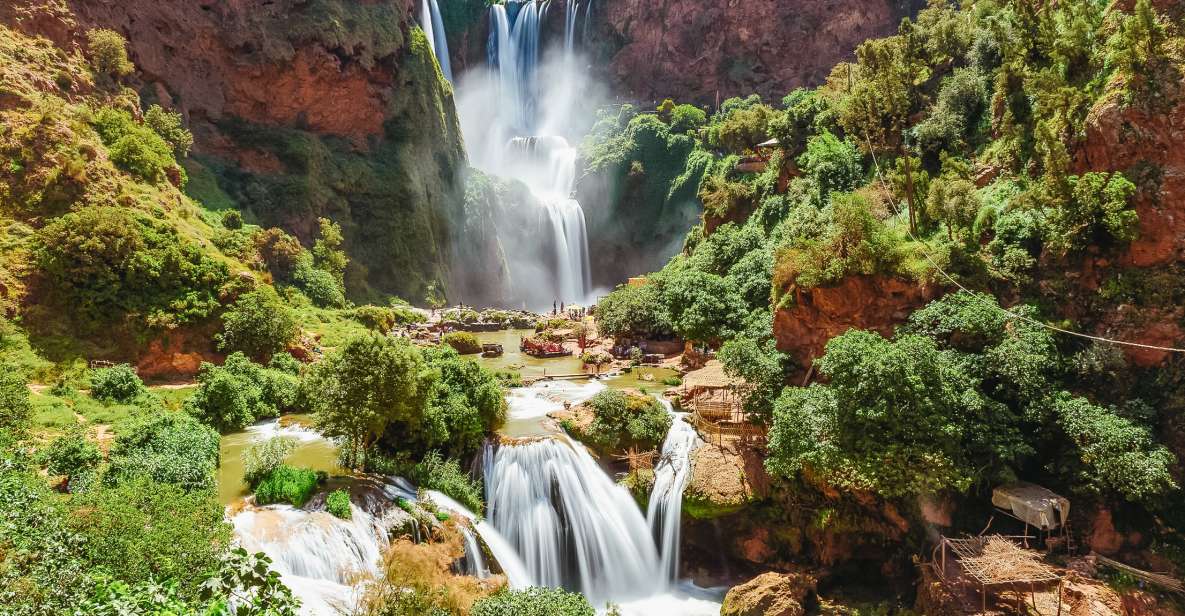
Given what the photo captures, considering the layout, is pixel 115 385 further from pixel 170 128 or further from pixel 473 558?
pixel 170 128

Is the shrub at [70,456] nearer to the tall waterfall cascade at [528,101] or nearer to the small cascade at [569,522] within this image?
the small cascade at [569,522]

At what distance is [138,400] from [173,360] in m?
3.71

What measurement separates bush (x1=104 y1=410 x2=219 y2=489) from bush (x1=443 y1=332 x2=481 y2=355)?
1640 centimetres

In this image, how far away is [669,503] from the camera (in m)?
19.5

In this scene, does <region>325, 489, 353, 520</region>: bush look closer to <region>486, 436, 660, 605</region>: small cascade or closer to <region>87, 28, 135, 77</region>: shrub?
<region>486, 436, 660, 605</region>: small cascade

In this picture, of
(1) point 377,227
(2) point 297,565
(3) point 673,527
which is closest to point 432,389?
(2) point 297,565

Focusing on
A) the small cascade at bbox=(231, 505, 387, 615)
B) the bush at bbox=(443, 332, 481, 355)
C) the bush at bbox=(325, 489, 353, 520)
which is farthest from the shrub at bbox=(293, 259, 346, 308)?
the small cascade at bbox=(231, 505, 387, 615)

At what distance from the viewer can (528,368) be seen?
30766mm

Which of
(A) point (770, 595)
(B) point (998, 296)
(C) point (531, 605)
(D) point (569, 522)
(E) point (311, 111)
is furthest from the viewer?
(E) point (311, 111)

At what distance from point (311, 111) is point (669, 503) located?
1484 inches

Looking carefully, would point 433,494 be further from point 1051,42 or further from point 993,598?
point 1051,42

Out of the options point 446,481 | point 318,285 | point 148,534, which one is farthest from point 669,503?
point 318,285

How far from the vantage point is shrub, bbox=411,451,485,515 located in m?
17.5

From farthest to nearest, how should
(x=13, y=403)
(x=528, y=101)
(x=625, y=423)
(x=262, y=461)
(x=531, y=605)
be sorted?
(x=528, y=101) < (x=625, y=423) < (x=262, y=461) < (x=13, y=403) < (x=531, y=605)
